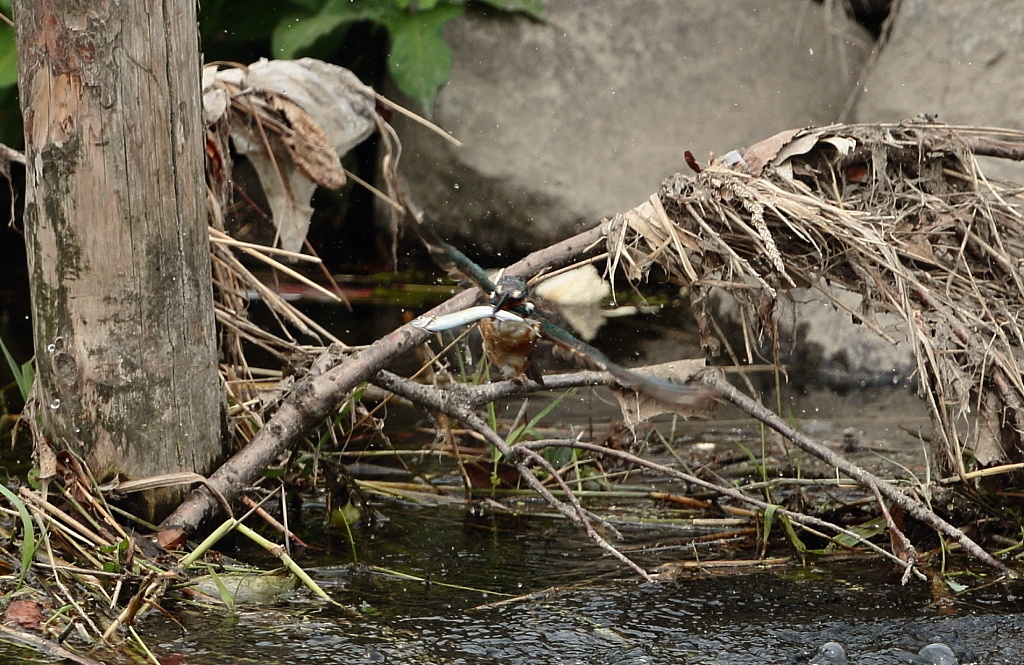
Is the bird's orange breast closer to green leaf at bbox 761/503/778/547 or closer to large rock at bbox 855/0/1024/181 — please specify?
green leaf at bbox 761/503/778/547

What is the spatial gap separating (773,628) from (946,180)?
4.23 feet

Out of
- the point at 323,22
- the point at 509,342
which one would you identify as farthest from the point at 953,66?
the point at 509,342

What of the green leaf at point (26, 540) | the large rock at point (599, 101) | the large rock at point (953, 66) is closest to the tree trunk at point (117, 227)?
the green leaf at point (26, 540)

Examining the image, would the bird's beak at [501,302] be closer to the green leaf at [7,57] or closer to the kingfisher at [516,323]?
the kingfisher at [516,323]

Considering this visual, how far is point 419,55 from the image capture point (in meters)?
5.25

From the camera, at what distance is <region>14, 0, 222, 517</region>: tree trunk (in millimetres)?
2318

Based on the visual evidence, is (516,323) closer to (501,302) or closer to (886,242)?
(501,302)

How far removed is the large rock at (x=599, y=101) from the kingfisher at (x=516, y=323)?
3205 mm

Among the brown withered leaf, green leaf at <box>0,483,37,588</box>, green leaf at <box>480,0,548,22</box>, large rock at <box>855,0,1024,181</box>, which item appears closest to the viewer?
green leaf at <box>0,483,37,588</box>

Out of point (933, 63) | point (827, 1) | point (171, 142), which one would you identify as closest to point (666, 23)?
point (827, 1)

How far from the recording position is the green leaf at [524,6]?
18.1 ft

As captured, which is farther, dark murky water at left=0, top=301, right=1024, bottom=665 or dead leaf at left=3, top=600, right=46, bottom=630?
dark murky water at left=0, top=301, right=1024, bottom=665

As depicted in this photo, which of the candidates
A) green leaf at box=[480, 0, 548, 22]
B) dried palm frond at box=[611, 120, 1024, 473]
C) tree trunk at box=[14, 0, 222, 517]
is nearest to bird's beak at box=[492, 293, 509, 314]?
dried palm frond at box=[611, 120, 1024, 473]

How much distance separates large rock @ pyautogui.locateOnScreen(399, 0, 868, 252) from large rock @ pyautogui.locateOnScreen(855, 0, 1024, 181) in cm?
34
